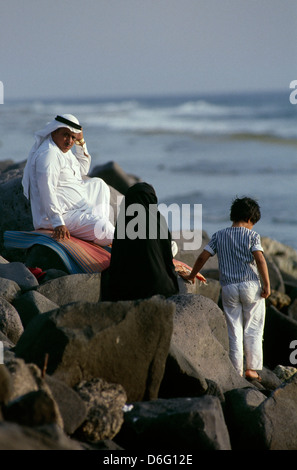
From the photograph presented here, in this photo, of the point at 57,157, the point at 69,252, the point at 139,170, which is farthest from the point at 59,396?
the point at 139,170

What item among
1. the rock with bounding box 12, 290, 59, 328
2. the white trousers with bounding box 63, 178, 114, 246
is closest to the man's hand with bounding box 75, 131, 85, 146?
the white trousers with bounding box 63, 178, 114, 246

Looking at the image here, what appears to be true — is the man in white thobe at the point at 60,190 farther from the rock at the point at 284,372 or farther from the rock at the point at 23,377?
the rock at the point at 23,377

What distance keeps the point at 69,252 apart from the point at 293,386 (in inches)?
101

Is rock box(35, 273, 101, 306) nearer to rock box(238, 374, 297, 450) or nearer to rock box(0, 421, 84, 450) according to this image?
rock box(238, 374, 297, 450)

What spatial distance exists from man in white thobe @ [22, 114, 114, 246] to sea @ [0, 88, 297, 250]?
4061mm

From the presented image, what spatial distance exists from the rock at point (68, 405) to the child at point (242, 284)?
2338 millimetres

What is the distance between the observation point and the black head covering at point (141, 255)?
5758 mm

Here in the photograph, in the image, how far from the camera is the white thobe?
6.65 meters

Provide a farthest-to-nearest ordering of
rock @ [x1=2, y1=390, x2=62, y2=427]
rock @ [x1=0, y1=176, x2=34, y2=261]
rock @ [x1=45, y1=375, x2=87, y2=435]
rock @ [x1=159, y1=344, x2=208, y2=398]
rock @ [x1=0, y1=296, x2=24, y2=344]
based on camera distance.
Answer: rock @ [x1=0, y1=176, x2=34, y2=261]
rock @ [x1=0, y1=296, x2=24, y2=344]
rock @ [x1=159, y1=344, x2=208, y2=398]
rock @ [x1=45, y1=375, x2=87, y2=435]
rock @ [x1=2, y1=390, x2=62, y2=427]

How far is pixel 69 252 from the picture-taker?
647cm

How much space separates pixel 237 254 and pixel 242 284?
0.22 metres

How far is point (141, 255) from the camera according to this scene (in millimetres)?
5766

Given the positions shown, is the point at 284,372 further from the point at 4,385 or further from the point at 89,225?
the point at 4,385
